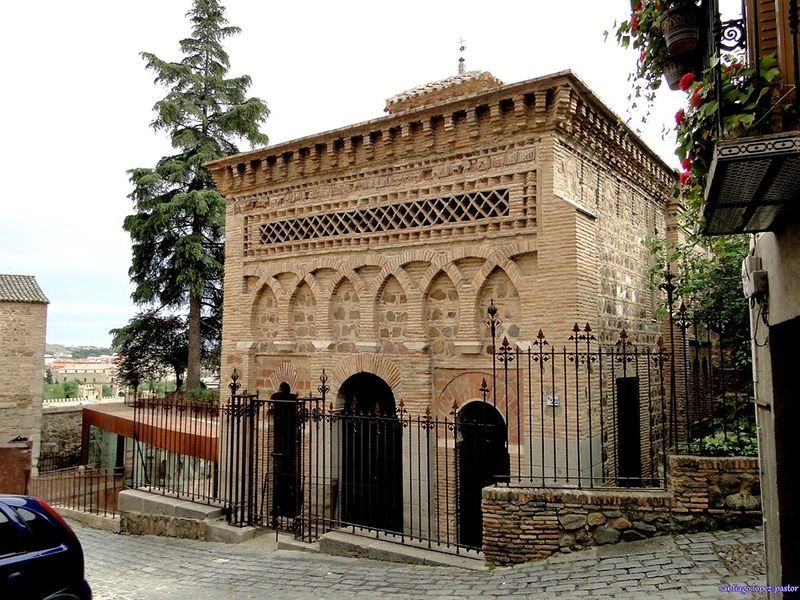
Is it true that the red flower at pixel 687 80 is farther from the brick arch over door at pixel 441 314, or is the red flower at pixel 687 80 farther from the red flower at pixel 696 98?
the brick arch over door at pixel 441 314

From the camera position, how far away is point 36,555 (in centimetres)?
520

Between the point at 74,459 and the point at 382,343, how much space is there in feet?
70.7

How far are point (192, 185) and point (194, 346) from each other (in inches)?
241

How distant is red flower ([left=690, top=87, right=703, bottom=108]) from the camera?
151 inches

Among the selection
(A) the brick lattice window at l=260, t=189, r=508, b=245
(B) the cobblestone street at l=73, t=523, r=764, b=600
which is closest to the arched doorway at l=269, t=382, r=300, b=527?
(B) the cobblestone street at l=73, t=523, r=764, b=600

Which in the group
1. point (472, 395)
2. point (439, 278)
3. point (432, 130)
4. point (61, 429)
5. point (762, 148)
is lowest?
point (61, 429)

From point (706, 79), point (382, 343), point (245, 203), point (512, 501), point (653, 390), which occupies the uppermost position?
point (245, 203)

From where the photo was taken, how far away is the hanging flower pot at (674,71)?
201 inches

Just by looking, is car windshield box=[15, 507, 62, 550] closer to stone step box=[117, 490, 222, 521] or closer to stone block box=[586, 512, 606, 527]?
stone step box=[117, 490, 222, 521]

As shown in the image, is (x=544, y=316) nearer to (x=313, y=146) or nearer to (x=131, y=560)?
(x=313, y=146)

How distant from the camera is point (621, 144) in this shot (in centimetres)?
1070

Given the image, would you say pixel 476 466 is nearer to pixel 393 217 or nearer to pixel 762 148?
pixel 393 217

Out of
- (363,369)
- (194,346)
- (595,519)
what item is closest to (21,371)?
(194,346)

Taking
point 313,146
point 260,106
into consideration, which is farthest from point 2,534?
point 260,106
